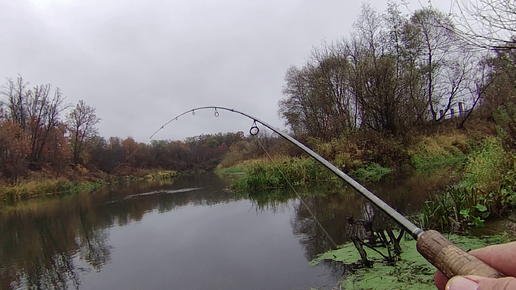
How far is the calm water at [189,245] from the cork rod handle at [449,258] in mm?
2597

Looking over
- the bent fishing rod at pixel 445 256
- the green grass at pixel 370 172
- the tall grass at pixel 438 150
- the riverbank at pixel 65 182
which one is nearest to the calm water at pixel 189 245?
the bent fishing rod at pixel 445 256

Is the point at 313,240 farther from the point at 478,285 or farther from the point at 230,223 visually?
the point at 478,285

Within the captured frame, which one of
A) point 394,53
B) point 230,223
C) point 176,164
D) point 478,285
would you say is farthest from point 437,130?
point 176,164

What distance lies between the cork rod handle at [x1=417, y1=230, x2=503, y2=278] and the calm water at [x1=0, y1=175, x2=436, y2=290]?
2.60 meters

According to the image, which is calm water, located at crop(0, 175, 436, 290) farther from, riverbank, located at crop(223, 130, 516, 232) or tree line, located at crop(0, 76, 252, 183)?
tree line, located at crop(0, 76, 252, 183)

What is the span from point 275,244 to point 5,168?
A: 27.0 meters

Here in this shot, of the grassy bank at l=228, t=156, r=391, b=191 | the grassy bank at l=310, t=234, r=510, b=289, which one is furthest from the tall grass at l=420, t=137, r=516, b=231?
the grassy bank at l=228, t=156, r=391, b=191

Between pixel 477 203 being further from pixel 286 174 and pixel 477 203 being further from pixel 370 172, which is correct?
pixel 370 172

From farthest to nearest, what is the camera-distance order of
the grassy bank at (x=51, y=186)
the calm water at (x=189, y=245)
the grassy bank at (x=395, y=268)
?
the grassy bank at (x=51, y=186) < the calm water at (x=189, y=245) < the grassy bank at (x=395, y=268)

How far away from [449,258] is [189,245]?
5.30m

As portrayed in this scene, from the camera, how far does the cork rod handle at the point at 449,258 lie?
36.4 inches

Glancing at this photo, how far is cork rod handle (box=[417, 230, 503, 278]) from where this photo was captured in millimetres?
923

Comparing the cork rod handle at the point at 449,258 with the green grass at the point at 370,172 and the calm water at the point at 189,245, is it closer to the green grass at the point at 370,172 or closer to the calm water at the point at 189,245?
the calm water at the point at 189,245

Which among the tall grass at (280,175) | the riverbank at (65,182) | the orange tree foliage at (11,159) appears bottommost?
the tall grass at (280,175)
